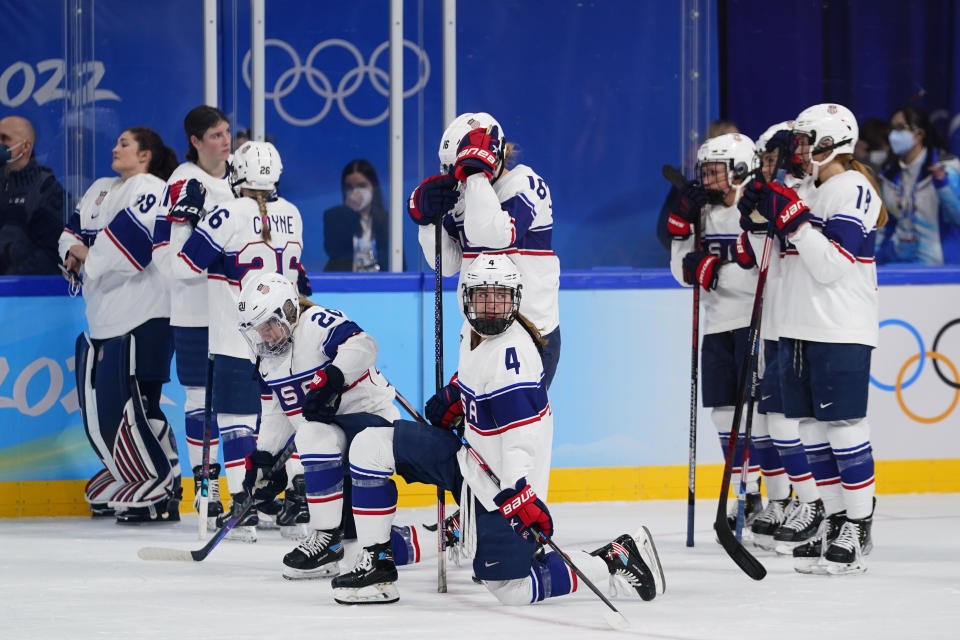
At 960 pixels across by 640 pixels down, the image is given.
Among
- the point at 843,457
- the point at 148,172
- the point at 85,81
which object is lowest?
the point at 843,457

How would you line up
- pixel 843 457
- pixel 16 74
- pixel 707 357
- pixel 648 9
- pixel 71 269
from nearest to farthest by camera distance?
pixel 843 457 → pixel 707 357 → pixel 71 269 → pixel 16 74 → pixel 648 9

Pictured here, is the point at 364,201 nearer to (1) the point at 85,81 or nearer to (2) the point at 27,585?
(1) the point at 85,81

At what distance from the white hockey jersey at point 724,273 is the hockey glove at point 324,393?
1.52 metres

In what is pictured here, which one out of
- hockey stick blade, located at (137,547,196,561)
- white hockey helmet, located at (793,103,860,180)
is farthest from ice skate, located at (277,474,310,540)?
white hockey helmet, located at (793,103,860,180)

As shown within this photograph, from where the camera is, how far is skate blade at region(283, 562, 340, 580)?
4.41 metres

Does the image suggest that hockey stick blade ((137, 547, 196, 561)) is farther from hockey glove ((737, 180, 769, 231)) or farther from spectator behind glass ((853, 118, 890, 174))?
spectator behind glass ((853, 118, 890, 174))

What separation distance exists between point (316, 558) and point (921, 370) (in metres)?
2.95

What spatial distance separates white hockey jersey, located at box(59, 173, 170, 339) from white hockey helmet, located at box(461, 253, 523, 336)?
213 centimetres

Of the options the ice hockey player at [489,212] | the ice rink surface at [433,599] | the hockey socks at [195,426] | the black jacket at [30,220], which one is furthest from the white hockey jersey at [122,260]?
the ice hockey player at [489,212]

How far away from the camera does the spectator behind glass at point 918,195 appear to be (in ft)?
22.8

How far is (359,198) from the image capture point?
6.49 m

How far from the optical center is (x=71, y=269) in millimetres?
5699

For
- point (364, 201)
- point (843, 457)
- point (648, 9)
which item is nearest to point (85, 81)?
point (364, 201)

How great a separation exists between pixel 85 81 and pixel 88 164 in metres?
0.36
